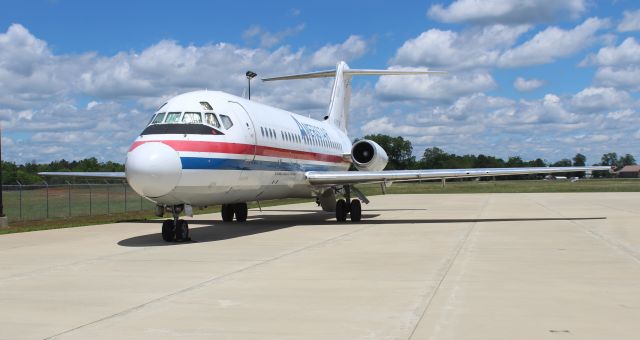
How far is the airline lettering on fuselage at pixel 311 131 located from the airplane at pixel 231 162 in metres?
0.06

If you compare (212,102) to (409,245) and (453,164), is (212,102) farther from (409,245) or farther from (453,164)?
(453,164)

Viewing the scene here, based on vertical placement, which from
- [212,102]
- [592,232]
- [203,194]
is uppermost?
[212,102]

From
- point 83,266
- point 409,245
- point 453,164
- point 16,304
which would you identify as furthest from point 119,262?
point 453,164

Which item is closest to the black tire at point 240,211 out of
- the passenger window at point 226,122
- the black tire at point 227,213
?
the black tire at point 227,213

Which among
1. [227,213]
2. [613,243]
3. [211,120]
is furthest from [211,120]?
[613,243]

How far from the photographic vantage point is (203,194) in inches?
603

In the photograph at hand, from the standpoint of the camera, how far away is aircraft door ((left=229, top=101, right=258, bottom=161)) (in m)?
17.1

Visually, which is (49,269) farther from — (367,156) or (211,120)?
(367,156)

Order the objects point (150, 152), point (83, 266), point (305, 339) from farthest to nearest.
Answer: point (150, 152), point (83, 266), point (305, 339)

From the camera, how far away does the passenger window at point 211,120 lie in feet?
52.3

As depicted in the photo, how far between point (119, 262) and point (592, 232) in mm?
11451

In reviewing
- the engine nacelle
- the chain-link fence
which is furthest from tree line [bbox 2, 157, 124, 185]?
the engine nacelle

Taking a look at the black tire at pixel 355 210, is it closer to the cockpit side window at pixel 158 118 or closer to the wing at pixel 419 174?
the wing at pixel 419 174

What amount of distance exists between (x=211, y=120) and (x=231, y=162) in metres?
1.06
